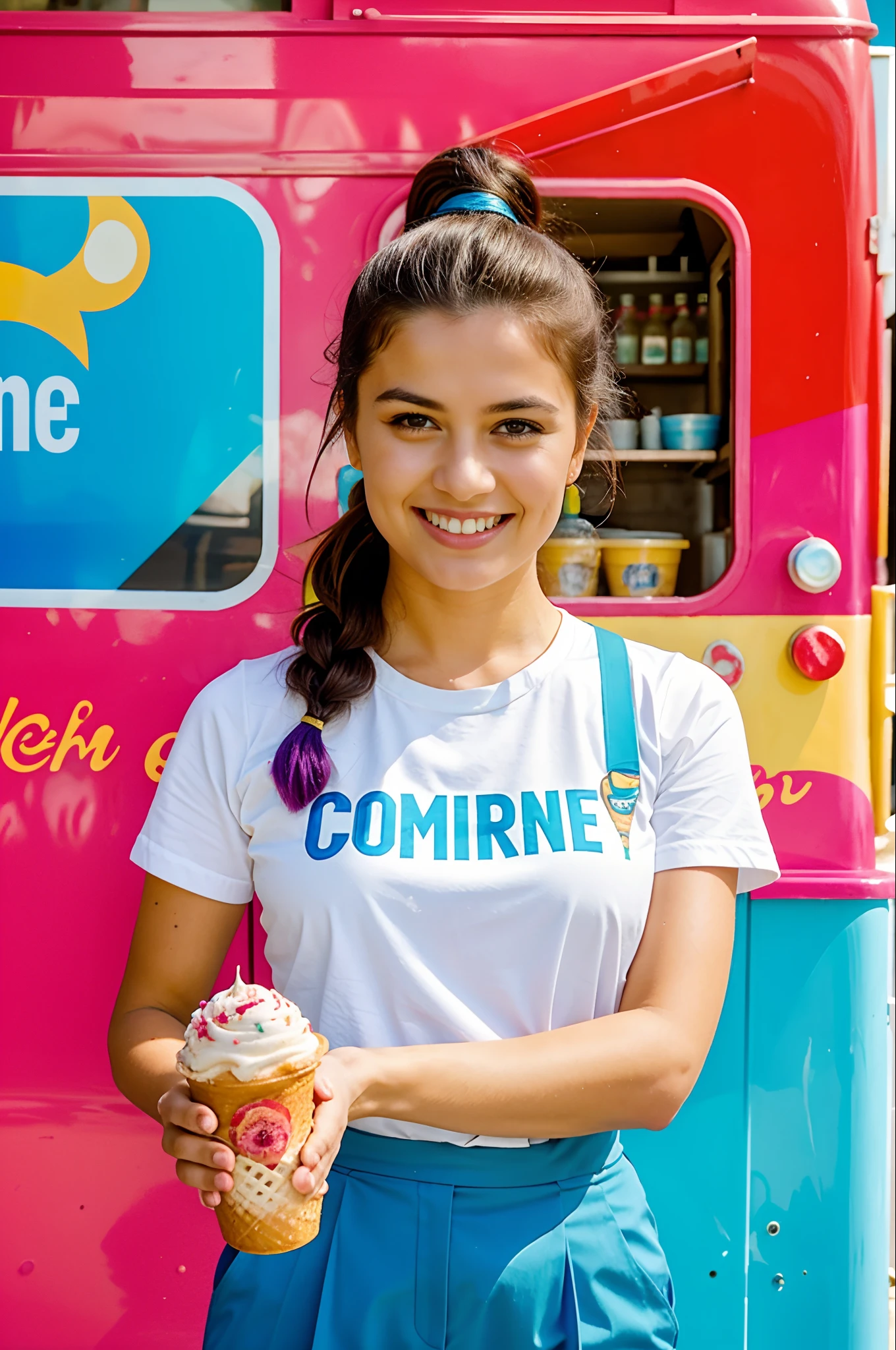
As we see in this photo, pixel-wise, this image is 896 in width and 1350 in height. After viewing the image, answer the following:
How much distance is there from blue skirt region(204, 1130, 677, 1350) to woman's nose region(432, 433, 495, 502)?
82cm

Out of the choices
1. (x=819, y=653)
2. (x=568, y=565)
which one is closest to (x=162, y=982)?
(x=568, y=565)

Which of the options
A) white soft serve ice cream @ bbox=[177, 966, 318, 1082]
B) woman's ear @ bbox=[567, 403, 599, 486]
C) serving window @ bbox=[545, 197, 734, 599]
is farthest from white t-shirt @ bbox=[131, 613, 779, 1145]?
serving window @ bbox=[545, 197, 734, 599]

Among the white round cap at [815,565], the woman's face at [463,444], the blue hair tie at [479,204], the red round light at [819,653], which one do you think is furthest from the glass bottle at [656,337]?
the woman's face at [463,444]

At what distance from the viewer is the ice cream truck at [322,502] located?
2.21 metres

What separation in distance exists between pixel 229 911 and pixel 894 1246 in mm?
3007

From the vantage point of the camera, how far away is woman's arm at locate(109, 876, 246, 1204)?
4.66 feet

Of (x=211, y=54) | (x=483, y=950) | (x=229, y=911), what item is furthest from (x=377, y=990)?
(x=211, y=54)

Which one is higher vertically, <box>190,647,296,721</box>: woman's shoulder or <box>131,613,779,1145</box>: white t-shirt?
<box>190,647,296,721</box>: woman's shoulder

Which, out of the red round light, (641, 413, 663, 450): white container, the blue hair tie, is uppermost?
the blue hair tie

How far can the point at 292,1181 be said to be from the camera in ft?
4.02

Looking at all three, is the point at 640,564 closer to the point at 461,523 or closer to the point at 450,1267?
the point at 461,523

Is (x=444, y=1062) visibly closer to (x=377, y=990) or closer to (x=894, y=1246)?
(x=377, y=990)

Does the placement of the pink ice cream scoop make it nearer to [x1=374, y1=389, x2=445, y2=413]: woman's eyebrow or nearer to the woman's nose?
the woman's nose

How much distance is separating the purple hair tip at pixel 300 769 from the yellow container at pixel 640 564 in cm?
101
